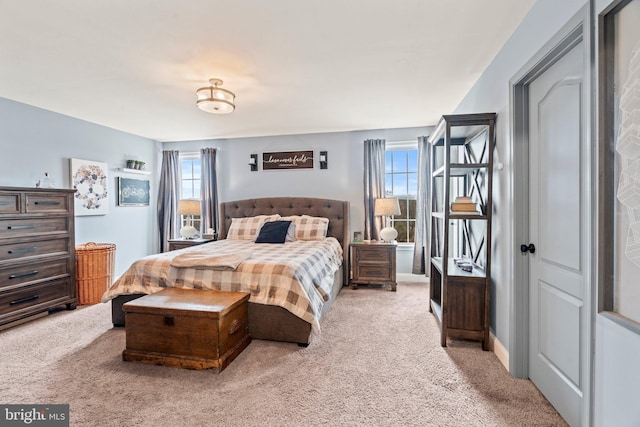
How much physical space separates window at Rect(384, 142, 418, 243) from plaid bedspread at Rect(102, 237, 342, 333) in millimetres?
2115

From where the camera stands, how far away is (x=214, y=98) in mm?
2717

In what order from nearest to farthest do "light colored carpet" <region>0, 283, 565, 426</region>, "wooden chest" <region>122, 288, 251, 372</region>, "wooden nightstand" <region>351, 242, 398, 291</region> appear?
"light colored carpet" <region>0, 283, 565, 426</region> → "wooden chest" <region>122, 288, 251, 372</region> → "wooden nightstand" <region>351, 242, 398, 291</region>

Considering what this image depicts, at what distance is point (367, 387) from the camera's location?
1.91 meters

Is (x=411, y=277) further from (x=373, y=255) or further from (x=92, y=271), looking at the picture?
(x=92, y=271)

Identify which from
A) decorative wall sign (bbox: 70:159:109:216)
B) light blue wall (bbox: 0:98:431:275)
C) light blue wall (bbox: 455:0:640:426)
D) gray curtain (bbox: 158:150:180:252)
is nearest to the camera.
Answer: light blue wall (bbox: 455:0:640:426)

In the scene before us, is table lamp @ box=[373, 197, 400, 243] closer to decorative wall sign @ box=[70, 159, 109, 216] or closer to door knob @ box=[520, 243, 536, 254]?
door knob @ box=[520, 243, 536, 254]

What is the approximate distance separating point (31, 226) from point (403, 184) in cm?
472

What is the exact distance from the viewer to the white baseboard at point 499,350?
7.00 ft

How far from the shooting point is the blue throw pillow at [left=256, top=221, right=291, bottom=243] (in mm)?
3943

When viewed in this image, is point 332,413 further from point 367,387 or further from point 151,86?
point 151,86

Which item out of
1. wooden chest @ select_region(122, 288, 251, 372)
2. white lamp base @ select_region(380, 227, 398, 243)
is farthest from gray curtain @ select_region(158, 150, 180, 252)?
white lamp base @ select_region(380, 227, 398, 243)

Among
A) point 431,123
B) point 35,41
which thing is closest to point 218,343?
point 35,41

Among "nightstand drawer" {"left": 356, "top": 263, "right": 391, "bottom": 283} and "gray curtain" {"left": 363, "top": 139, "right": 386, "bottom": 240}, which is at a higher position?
"gray curtain" {"left": 363, "top": 139, "right": 386, "bottom": 240}

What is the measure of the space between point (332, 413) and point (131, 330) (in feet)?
5.28
